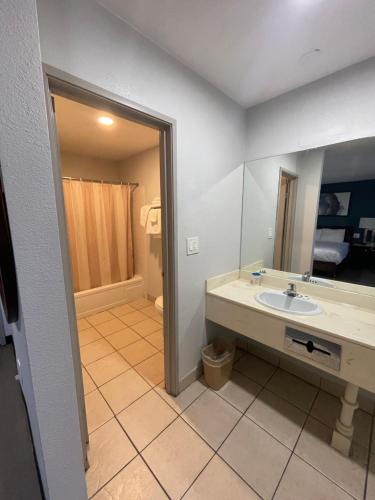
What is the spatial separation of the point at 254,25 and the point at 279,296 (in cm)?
168

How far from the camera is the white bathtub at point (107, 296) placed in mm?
2762

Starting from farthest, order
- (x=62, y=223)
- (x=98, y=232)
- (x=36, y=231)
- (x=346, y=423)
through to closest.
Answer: (x=98, y=232)
(x=346, y=423)
(x=62, y=223)
(x=36, y=231)

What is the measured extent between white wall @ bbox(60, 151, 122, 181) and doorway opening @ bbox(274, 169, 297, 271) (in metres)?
2.63

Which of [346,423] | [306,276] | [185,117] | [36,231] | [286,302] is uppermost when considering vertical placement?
[185,117]

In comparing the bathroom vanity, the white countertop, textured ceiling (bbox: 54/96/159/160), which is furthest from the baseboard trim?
textured ceiling (bbox: 54/96/159/160)

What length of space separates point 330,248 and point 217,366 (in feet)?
4.13

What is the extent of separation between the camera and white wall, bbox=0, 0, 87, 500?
0.53m

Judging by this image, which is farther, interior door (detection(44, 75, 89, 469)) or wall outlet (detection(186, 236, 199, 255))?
wall outlet (detection(186, 236, 199, 255))

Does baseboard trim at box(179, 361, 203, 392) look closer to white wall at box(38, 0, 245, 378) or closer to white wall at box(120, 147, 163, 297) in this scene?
white wall at box(38, 0, 245, 378)

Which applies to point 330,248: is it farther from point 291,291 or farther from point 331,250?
point 291,291

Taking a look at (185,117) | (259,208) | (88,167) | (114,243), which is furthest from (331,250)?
(88,167)

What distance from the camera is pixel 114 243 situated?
317 cm

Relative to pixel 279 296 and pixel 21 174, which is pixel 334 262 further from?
pixel 21 174

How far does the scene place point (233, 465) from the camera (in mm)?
1169
